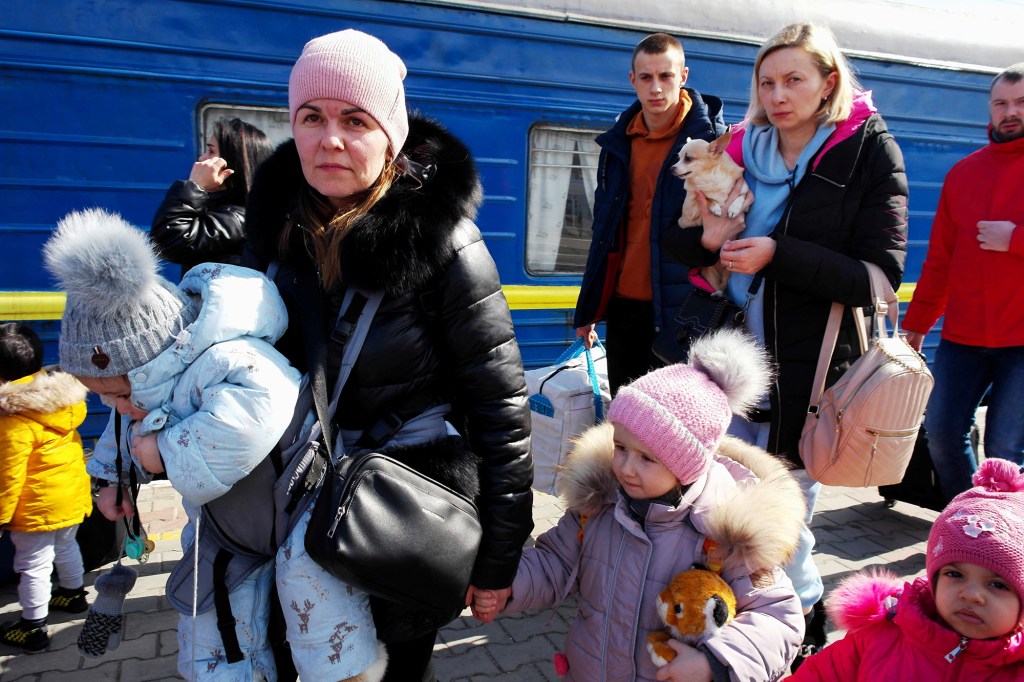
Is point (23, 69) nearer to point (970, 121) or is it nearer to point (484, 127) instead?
point (484, 127)

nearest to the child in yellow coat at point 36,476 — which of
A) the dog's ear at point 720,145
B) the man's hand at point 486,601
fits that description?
the man's hand at point 486,601

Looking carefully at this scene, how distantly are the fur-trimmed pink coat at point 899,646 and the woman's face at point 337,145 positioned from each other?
153cm

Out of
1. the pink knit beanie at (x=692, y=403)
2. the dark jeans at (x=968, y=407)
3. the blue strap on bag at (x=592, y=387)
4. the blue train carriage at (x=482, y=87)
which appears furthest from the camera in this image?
the blue train carriage at (x=482, y=87)

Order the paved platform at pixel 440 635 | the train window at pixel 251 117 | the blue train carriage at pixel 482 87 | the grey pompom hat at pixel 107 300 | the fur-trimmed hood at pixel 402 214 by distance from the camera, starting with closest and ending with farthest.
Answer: the grey pompom hat at pixel 107 300
the fur-trimmed hood at pixel 402 214
the paved platform at pixel 440 635
the blue train carriage at pixel 482 87
the train window at pixel 251 117

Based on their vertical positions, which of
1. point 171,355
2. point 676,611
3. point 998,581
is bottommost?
point 676,611

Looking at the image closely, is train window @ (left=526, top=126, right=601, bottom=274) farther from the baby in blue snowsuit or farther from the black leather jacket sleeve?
the baby in blue snowsuit

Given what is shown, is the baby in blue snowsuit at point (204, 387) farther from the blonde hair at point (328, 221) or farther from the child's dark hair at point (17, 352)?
the child's dark hair at point (17, 352)

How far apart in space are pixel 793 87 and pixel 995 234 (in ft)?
4.87

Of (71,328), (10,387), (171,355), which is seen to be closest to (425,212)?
(171,355)

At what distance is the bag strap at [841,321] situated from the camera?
7.95 feet

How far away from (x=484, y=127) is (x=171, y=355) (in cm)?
357

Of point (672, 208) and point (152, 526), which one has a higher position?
point (672, 208)

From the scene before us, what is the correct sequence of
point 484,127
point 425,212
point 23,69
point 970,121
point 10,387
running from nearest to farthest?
point 425,212
point 10,387
point 23,69
point 484,127
point 970,121

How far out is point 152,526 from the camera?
13.4 feet
